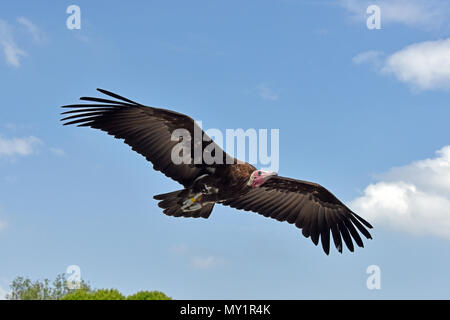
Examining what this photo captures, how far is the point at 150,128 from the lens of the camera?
10.8 meters

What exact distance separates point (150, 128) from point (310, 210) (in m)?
4.80

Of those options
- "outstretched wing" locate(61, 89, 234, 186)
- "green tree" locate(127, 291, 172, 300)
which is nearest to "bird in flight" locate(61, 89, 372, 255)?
"outstretched wing" locate(61, 89, 234, 186)

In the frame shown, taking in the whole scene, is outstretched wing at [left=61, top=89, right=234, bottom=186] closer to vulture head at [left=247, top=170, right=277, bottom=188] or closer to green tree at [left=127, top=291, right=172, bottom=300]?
vulture head at [left=247, top=170, right=277, bottom=188]

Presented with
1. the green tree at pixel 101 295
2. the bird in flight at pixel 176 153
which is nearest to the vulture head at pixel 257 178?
the bird in flight at pixel 176 153

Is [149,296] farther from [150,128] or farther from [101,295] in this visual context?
[150,128]

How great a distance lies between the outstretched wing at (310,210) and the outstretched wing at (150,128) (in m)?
2.47

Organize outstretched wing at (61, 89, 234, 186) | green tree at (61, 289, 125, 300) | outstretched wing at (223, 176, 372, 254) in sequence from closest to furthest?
outstretched wing at (61, 89, 234, 186), green tree at (61, 289, 125, 300), outstretched wing at (223, 176, 372, 254)

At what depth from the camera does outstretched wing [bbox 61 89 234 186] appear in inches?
414

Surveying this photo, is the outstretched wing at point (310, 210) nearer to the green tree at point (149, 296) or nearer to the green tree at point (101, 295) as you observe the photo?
the green tree at point (149, 296)

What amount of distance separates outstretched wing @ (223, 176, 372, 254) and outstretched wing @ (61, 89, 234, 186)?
247 centimetres

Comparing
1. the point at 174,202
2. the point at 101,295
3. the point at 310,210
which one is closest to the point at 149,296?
the point at 101,295
